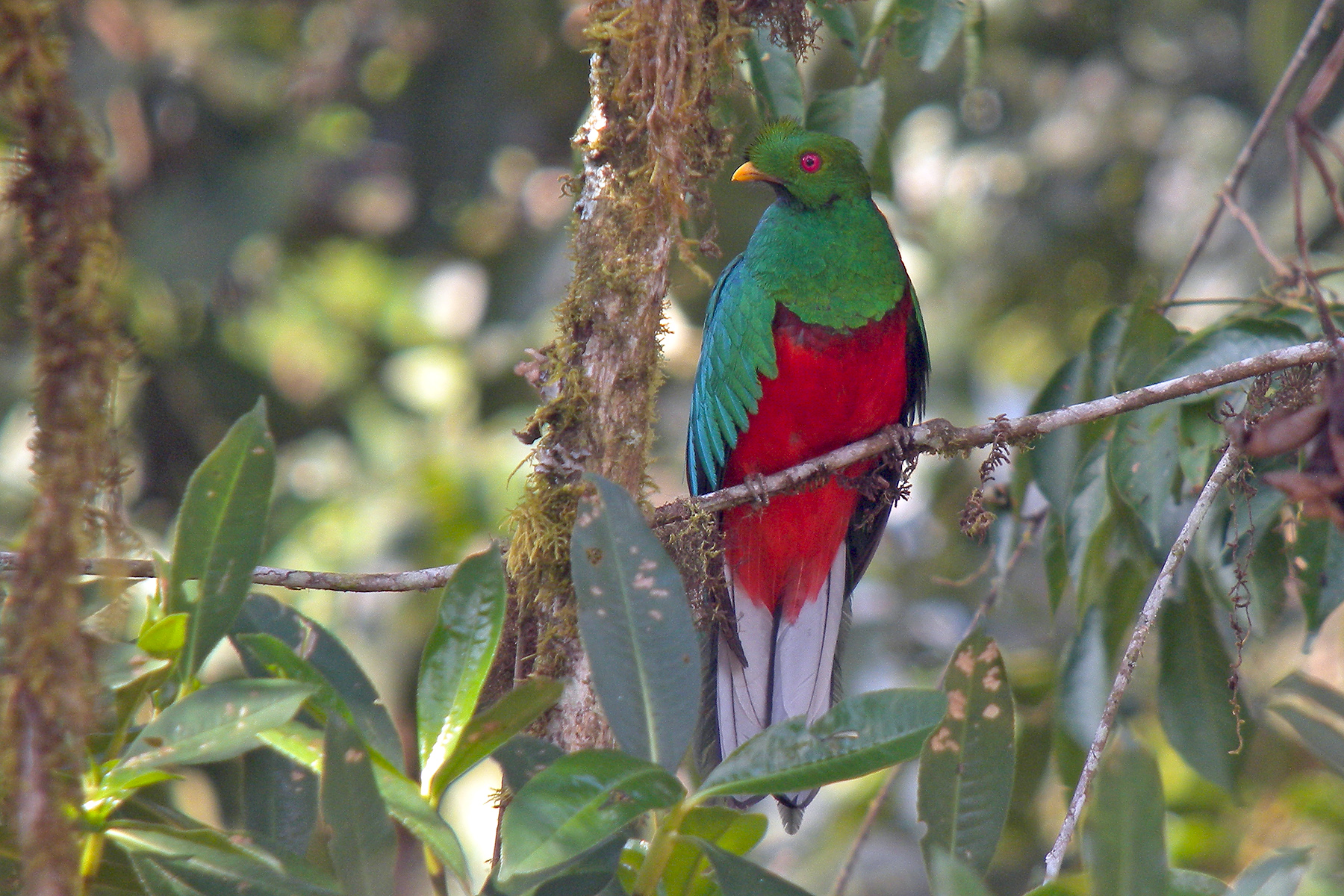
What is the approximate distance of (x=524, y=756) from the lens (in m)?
1.65

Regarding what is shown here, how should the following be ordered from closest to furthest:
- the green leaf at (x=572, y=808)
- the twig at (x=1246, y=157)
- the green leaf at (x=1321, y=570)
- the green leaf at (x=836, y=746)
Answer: the green leaf at (x=572, y=808)
the green leaf at (x=836, y=746)
the green leaf at (x=1321, y=570)
the twig at (x=1246, y=157)

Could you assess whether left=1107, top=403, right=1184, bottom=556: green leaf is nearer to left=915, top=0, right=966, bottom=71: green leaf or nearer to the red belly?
the red belly

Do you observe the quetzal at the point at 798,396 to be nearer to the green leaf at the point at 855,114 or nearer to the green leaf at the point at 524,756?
the green leaf at the point at 855,114

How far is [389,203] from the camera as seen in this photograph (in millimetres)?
6410

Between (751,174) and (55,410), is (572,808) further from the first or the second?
(751,174)

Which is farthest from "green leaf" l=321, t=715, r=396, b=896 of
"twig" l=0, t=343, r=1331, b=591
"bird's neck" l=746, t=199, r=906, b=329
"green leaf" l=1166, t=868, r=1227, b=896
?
"bird's neck" l=746, t=199, r=906, b=329

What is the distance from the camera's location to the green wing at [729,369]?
11.0ft

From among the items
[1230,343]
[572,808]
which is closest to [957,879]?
[572,808]

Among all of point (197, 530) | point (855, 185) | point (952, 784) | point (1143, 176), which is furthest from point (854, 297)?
point (1143, 176)

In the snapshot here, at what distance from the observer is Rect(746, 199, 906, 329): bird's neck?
337 centimetres

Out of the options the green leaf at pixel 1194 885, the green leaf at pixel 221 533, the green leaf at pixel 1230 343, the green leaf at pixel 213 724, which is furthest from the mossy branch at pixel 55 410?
the green leaf at pixel 1230 343

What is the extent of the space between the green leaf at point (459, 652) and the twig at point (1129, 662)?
85cm

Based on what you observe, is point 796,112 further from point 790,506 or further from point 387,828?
point 387,828

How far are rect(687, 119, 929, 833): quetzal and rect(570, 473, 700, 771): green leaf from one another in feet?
5.23
